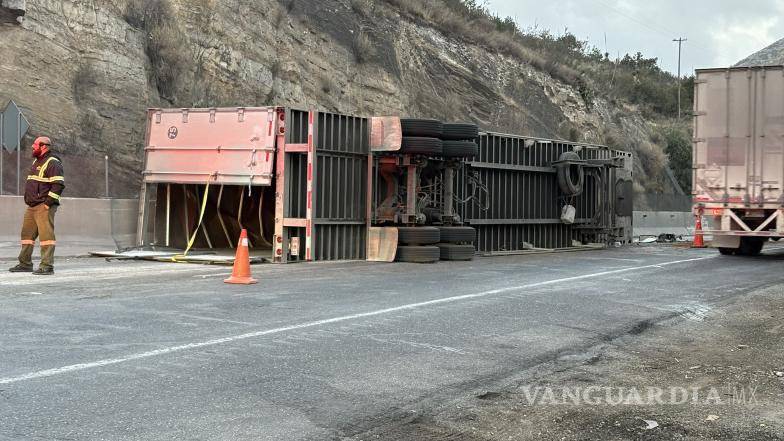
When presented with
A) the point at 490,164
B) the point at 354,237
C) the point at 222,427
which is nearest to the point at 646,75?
the point at 490,164

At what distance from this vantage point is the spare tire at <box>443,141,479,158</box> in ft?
57.6

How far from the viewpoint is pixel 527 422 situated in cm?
513

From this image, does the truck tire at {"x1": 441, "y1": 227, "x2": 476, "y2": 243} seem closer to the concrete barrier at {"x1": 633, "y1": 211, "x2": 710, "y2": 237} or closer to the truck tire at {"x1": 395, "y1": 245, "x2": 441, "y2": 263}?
the truck tire at {"x1": 395, "y1": 245, "x2": 441, "y2": 263}

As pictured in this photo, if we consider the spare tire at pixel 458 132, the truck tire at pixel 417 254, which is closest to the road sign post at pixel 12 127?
the truck tire at pixel 417 254

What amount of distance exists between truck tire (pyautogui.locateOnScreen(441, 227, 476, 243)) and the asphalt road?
3358 millimetres

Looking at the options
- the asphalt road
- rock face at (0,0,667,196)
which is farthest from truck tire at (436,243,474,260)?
rock face at (0,0,667,196)

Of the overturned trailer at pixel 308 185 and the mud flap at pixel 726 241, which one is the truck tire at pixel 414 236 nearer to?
the overturned trailer at pixel 308 185

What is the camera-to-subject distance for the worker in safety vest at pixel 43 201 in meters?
12.0

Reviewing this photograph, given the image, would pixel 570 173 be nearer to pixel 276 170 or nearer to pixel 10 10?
pixel 276 170

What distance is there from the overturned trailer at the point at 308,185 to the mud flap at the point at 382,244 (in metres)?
0.02

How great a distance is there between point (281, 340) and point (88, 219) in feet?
35.0

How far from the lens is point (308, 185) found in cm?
1586

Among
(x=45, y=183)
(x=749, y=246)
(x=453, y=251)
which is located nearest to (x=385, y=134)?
(x=453, y=251)

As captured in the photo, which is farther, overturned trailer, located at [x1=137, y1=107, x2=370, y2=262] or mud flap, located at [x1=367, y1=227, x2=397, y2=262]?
mud flap, located at [x1=367, y1=227, x2=397, y2=262]
